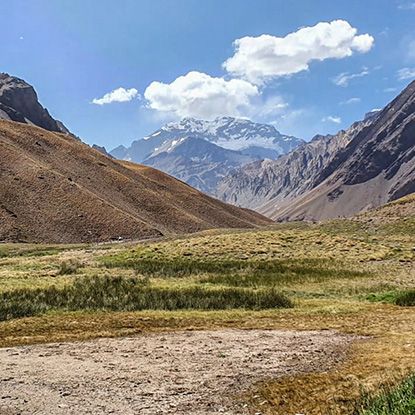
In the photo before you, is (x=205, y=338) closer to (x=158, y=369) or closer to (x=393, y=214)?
(x=158, y=369)

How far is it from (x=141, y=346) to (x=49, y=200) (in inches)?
4189

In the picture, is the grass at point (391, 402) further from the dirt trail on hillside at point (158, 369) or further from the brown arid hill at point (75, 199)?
the brown arid hill at point (75, 199)

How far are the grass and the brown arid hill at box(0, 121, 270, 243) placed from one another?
97.5 metres

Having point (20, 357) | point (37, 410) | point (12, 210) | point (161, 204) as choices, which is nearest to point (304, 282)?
point (20, 357)

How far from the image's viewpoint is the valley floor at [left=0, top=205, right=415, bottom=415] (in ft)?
38.2

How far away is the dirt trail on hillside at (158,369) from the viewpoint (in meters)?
11.2

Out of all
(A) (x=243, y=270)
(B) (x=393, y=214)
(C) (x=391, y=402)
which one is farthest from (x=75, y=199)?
(C) (x=391, y=402)

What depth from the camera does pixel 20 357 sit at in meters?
15.3

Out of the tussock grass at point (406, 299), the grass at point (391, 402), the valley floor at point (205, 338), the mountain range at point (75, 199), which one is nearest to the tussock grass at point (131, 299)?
the valley floor at point (205, 338)

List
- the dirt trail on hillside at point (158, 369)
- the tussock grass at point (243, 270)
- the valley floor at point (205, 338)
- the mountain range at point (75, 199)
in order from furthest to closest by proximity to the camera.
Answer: the mountain range at point (75, 199) < the tussock grass at point (243, 270) < the valley floor at point (205, 338) < the dirt trail on hillside at point (158, 369)

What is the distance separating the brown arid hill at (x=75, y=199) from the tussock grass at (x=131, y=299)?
249ft

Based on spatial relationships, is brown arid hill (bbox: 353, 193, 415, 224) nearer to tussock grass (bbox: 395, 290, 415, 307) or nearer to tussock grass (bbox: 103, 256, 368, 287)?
tussock grass (bbox: 103, 256, 368, 287)

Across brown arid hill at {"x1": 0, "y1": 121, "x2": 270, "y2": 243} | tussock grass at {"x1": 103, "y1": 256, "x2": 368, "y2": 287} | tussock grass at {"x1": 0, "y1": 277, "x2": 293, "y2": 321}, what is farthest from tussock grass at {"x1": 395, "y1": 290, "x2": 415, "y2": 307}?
brown arid hill at {"x1": 0, "y1": 121, "x2": 270, "y2": 243}

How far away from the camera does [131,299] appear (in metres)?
27.2
